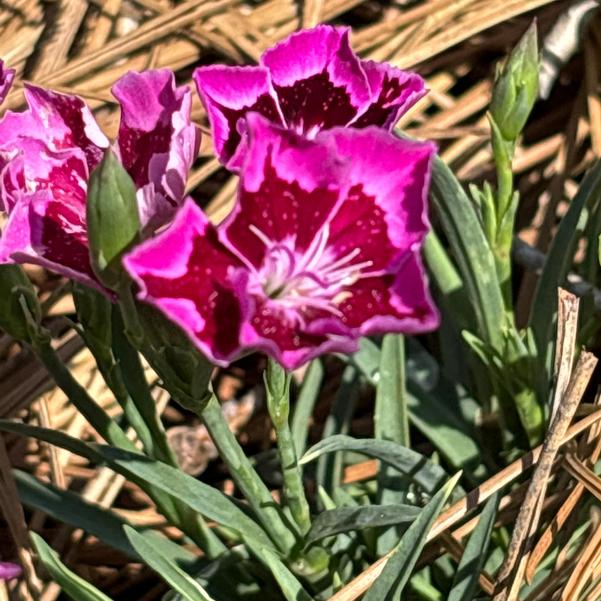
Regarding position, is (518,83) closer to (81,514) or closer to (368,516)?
(368,516)

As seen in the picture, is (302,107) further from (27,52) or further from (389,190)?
(27,52)

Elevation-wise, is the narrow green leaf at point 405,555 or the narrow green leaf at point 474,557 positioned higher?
the narrow green leaf at point 405,555

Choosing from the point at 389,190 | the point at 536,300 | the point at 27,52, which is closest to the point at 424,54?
the point at 536,300

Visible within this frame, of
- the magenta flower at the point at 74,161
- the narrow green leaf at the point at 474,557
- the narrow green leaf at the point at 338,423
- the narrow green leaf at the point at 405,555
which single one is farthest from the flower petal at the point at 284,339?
the narrow green leaf at the point at 338,423

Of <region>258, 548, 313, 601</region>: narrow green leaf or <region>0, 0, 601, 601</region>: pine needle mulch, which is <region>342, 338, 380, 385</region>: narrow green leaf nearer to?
<region>0, 0, 601, 601</region>: pine needle mulch

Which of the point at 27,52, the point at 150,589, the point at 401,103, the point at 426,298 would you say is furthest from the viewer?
the point at 27,52

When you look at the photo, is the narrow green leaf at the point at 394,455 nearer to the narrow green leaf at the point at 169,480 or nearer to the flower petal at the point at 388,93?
the narrow green leaf at the point at 169,480
